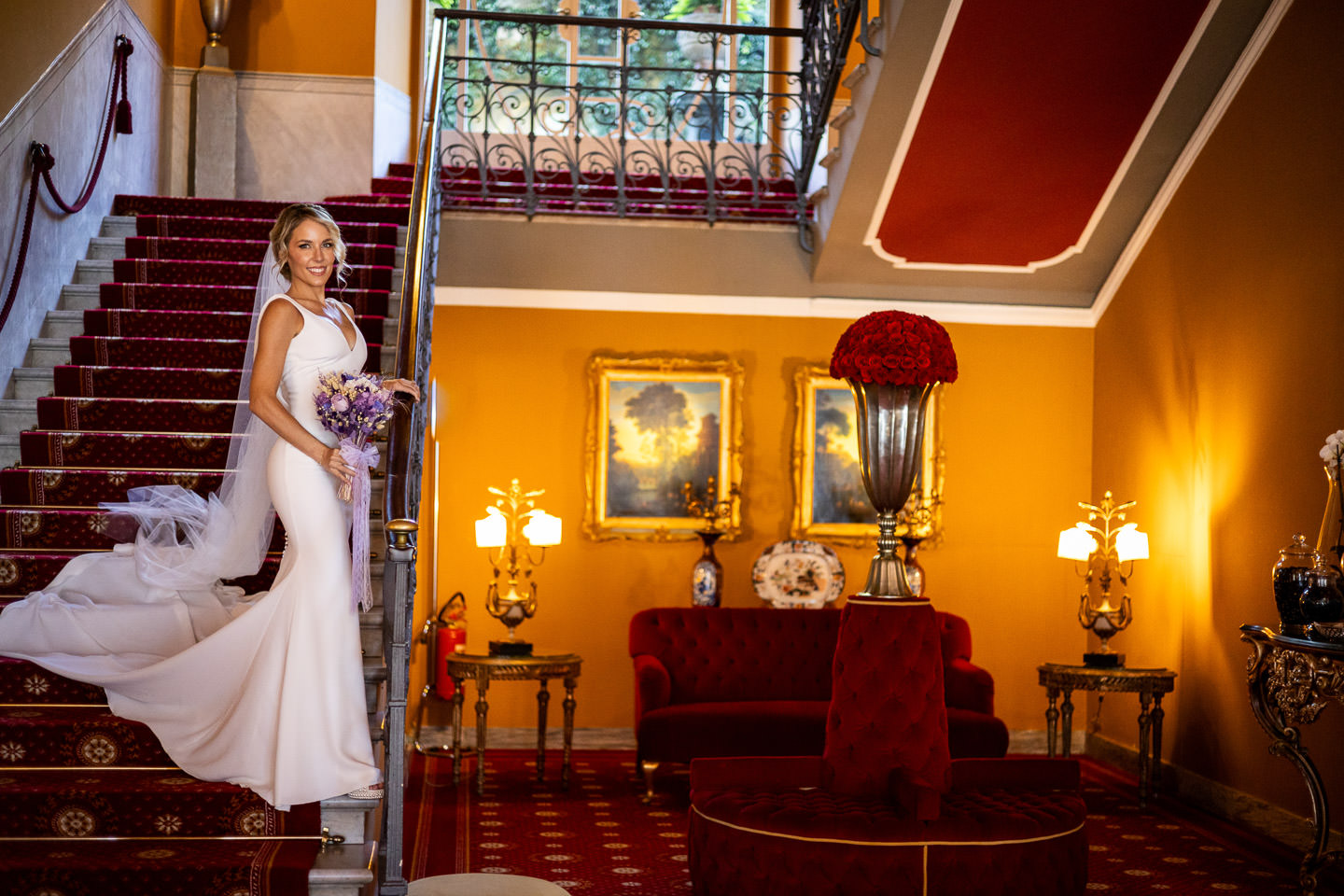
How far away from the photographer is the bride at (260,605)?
3.72 m

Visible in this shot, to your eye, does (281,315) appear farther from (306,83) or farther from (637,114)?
(306,83)

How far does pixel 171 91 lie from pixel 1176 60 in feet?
21.4

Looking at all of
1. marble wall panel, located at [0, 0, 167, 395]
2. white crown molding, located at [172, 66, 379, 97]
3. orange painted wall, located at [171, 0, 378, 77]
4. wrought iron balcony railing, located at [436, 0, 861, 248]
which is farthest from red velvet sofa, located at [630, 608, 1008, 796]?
orange painted wall, located at [171, 0, 378, 77]

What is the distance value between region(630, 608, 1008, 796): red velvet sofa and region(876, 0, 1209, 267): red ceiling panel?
233 centimetres

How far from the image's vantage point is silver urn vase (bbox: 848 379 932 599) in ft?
14.8

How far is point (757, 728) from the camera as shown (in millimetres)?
6625

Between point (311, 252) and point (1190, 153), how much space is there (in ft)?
16.6

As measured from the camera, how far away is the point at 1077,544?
23.5ft

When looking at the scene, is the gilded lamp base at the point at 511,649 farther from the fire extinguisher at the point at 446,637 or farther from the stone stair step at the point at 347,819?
the stone stair step at the point at 347,819

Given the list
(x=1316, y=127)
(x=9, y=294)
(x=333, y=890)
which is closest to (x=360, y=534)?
(x=333, y=890)

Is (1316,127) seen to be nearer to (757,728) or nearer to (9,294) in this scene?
(757,728)

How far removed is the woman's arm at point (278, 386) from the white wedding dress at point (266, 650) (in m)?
0.04

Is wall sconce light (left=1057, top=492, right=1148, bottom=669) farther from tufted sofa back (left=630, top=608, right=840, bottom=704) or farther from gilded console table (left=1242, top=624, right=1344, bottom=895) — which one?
gilded console table (left=1242, top=624, right=1344, bottom=895)

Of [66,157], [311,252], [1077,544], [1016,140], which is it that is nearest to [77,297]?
[66,157]
